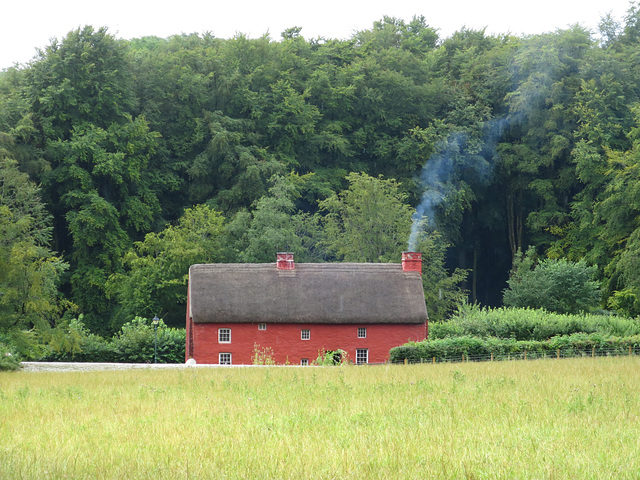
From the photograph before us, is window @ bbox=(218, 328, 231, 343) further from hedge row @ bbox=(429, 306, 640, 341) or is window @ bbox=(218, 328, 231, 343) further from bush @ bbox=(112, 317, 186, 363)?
hedge row @ bbox=(429, 306, 640, 341)

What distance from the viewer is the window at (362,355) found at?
43094mm

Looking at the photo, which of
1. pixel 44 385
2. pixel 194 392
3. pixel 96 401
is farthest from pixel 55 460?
pixel 44 385

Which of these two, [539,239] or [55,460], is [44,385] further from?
[539,239]

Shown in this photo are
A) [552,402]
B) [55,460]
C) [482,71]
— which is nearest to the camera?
[55,460]

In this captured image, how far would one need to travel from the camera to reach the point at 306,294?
44000 millimetres

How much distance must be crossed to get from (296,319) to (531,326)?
1148cm

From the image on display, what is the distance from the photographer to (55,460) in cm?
1161

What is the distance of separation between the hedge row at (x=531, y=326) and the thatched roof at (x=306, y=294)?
244 centimetres

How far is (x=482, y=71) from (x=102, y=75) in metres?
27.9

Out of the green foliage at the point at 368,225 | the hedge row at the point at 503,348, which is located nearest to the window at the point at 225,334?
the hedge row at the point at 503,348

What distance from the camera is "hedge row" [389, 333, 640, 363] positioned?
34.2 meters

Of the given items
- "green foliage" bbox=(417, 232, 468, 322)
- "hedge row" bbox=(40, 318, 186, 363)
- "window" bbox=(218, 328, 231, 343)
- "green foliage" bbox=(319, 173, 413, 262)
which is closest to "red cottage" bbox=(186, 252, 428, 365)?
"window" bbox=(218, 328, 231, 343)

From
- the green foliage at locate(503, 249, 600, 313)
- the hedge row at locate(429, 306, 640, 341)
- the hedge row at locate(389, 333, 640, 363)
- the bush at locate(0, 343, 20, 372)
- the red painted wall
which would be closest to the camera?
the bush at locate(0, 343, 20, 372)

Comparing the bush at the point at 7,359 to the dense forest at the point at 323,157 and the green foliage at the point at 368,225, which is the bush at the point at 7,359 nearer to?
the dense forest at the point at 323,157
